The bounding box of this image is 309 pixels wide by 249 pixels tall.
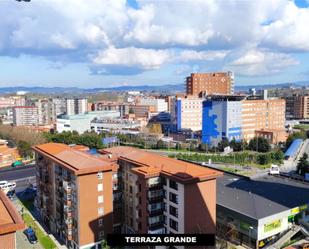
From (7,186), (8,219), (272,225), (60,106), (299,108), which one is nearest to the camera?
(8,219)

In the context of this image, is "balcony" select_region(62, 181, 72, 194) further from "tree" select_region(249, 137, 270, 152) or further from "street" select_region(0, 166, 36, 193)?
"tree" select_region(249, 137, 270, 152)

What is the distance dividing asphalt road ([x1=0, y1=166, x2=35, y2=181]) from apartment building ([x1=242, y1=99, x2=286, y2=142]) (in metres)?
→ 27.2

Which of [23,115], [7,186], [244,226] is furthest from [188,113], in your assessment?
[244,226]

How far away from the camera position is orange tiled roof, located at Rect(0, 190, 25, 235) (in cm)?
678

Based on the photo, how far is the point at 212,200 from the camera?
593 inches

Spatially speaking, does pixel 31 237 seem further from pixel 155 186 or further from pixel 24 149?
pixel 24 149

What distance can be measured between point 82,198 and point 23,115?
5873cm

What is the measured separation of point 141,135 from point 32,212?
2741 centimetres

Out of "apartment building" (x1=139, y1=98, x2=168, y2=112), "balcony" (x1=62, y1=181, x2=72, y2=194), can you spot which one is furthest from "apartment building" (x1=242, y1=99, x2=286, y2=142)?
"apartment building" (x1=139, y1=98, x2=168, y2=112)

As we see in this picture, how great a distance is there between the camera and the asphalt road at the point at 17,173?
2928 centimetres

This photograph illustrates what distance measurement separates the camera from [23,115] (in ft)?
226

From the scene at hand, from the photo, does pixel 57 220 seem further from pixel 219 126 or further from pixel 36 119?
pixel 36 119

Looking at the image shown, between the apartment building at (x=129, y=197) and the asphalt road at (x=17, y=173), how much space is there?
1338 cm

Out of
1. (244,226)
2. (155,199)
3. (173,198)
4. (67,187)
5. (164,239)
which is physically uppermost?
(164,239)
